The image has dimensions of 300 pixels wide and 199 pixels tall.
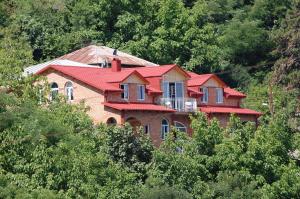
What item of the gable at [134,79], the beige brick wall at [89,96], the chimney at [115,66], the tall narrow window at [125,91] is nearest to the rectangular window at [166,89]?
the gable at [134,79]

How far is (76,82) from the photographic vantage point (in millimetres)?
54938

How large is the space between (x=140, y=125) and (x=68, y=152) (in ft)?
31.9

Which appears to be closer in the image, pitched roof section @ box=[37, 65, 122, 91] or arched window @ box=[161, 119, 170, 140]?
pitched roof section @ box=[37, 65, 122, 91]

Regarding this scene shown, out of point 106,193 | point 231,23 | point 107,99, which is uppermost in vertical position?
point 231,23

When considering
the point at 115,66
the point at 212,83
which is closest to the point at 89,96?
the point at 115,66

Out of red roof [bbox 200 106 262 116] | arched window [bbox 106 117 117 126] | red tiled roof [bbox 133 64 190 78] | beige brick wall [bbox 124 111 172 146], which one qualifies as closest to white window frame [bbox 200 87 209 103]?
red roof [bbox 200 106 262 116]

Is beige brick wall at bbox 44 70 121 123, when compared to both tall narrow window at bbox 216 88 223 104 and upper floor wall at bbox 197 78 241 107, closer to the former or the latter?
upper floor wall at bbox 197 78 241 107

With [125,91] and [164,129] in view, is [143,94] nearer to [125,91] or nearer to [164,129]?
[125,91]

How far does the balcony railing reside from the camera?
56.5 m

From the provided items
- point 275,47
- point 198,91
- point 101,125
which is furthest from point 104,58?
point 275,47

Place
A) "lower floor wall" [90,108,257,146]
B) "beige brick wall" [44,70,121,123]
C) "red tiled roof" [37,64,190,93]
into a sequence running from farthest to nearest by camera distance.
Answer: "red tiled roof" [37,64,190,93], "beige brick wall" [44,70,121,123], "lower floor wall" [90,108,257,146]

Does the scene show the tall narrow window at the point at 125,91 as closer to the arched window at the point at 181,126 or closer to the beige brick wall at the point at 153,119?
the beige brick wall at the point at 153,119

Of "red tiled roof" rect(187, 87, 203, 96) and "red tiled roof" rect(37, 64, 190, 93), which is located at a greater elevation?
"red tiled roof" rect(37, 64, 190, 93)

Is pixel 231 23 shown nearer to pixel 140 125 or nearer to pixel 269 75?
pixel 269 75
